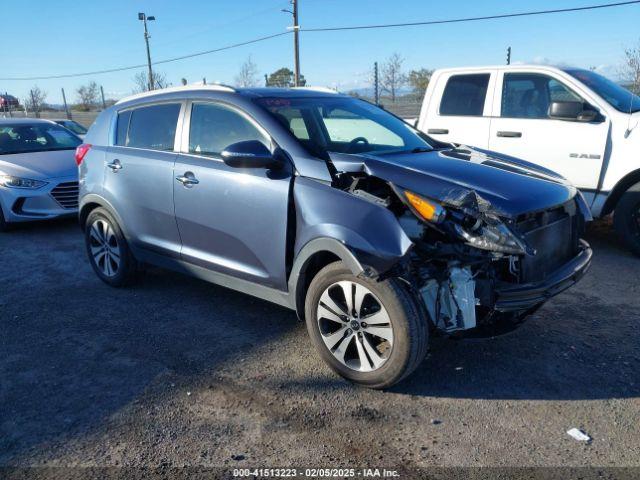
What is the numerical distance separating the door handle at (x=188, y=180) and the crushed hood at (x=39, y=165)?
172 inches

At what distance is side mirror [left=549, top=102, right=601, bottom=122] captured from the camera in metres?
5.60

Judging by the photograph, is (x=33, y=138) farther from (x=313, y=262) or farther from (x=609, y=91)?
(x=609, y=91)

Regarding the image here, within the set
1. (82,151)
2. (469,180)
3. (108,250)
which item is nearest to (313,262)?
(469,180)

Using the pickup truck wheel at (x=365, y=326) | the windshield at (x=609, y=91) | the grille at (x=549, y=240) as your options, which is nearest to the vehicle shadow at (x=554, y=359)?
the pickup truck wheel at (x=365, y=326)

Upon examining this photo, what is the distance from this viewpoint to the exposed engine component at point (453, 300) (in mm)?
2883

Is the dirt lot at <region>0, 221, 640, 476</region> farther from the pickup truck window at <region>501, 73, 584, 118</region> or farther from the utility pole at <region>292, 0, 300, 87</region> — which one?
the utility pole at <region>292, 0, 300, 87</region>

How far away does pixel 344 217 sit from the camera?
3.12 m

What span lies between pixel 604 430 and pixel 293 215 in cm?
210

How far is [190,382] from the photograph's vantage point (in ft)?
11.0

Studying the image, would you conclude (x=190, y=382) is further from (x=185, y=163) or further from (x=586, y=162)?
(x=586, y=162)

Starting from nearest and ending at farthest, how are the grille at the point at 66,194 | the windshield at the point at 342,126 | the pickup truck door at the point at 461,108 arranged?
1. the windshield at the point at 342,126
2. the pickup truck door at the point at 461,108
3. the grille at the point at 66,194

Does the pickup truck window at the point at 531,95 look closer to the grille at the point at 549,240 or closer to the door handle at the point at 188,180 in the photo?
the grille at the point at 549,240

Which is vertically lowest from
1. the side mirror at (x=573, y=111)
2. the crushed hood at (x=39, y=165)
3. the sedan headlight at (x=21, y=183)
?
the sedan headlight at (x=21, y=183)

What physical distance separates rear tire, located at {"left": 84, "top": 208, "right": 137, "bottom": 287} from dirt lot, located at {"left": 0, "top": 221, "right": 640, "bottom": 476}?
38 cm
